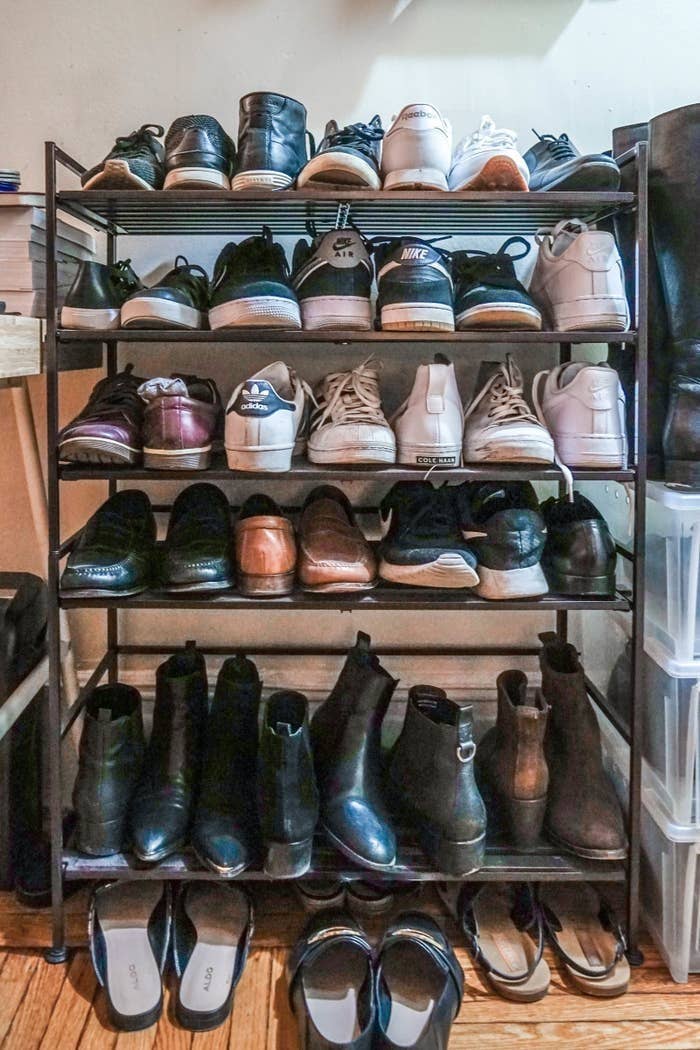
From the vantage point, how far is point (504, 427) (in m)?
1.29

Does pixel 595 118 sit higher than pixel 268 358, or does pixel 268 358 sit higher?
pixel 595 118

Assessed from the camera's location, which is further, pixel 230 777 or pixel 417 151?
pixel 230 777

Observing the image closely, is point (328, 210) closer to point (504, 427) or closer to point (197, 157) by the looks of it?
point (197, 157)

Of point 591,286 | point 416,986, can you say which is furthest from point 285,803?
point 591,286

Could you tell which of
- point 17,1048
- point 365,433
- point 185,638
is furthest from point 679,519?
→ point 17,1048

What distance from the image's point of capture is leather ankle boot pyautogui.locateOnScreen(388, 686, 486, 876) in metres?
1.28

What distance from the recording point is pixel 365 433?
1290mm

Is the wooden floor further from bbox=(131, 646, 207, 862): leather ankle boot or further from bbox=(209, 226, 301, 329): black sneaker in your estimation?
bbox=(209, 226, 301, 329): black sneaker

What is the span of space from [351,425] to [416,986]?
0.86 meters

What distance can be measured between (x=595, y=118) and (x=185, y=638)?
1366mm

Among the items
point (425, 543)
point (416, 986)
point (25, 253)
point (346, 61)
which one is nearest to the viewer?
point (416, 986)

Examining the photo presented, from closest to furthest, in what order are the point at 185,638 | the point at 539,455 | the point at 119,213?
the point at 539,455 < the point at 119,213 < the point at 185,638

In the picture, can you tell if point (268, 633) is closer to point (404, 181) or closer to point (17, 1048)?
point (17, 1048)

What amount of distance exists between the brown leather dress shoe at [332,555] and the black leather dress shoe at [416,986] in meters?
0.55
